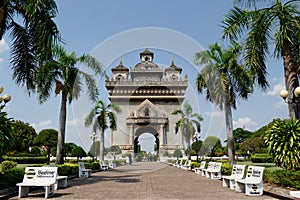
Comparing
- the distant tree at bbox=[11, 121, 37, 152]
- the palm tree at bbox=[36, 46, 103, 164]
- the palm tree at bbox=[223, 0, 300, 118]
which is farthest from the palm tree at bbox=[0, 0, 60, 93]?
the distant tree at bbox=[11, 121, 37, 152]

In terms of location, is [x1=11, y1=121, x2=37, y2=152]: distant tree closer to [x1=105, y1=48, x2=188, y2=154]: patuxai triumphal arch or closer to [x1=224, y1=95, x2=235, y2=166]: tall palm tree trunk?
[x1=105, y1=48, x2=188, y2=154]: patuxai triumphal arch

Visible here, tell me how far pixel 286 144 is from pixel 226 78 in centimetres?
813

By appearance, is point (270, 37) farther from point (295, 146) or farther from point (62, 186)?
point (62, 186)

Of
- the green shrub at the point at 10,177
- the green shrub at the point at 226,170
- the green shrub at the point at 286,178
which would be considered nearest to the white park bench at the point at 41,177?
the green shrub at the point at 10,177

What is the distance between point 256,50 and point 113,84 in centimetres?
4862

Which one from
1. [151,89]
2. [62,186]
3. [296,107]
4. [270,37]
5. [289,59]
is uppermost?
[151,89]

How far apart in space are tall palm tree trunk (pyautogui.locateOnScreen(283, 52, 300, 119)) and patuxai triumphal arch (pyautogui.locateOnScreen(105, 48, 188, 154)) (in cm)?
4157

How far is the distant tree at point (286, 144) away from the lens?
8664mm

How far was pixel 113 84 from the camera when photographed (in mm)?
58500

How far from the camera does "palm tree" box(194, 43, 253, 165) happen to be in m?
16.2

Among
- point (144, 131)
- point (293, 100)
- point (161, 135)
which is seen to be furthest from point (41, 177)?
point (144, 131)

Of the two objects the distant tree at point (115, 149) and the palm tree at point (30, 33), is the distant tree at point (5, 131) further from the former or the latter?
the distant tree at point (115, 149)

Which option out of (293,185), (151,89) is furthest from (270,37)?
(151,89)

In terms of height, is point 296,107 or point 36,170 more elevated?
point 296,107
